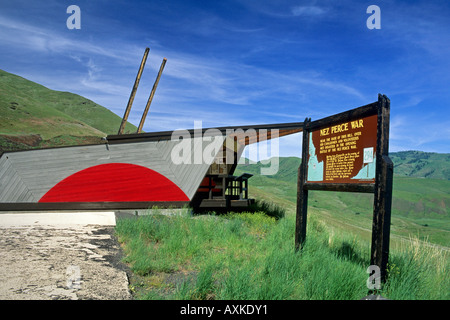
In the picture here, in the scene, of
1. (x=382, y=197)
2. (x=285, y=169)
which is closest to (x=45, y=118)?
(x=382, y=197)

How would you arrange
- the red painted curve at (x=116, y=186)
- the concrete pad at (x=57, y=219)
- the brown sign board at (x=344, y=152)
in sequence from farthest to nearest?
the red painted curve at (x=116, y=186), the concrete pad at (x=57, y=219), the brown sign board at (x=344, y=152)

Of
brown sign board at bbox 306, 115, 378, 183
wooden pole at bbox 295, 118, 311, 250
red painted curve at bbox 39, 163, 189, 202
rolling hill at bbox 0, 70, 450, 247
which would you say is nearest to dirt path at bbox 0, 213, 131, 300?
red painted curve at bbox 39, 163, 189, 202

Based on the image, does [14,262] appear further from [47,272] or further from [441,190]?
[441,190]

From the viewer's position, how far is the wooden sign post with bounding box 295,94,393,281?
4.10 m

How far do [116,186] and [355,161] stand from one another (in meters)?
7.93

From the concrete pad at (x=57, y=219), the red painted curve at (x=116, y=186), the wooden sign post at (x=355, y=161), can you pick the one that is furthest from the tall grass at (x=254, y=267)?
the red painted curve at (x=116, y=186)

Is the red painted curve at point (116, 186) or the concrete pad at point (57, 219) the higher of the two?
the red painted curve at point (116, 186)

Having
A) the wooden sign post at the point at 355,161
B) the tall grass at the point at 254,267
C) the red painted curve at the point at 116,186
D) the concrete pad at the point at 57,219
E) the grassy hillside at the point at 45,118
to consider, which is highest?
the grassy hillside at the point at 45,118

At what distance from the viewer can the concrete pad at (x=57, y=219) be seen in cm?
819

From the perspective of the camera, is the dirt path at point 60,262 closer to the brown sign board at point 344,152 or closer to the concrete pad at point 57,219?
the concrete pad at point 57,219

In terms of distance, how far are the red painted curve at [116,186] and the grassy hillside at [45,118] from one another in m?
30.9

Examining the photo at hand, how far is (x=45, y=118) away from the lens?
71.7m

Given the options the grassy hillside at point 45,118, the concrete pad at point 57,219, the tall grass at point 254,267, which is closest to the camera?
the tall grass at point 254,267
